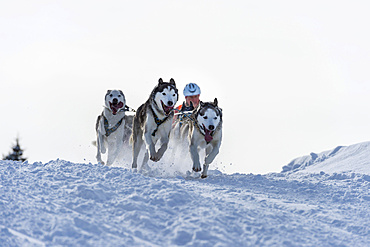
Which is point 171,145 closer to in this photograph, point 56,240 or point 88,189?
point 88,189

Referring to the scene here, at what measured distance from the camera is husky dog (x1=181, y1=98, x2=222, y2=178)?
8117mm

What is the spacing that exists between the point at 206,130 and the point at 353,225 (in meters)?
3.12

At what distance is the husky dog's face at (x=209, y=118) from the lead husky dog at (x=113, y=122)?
2011 mm

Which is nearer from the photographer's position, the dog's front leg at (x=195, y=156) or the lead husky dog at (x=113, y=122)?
the dog's front leg at (x=195, y=156)

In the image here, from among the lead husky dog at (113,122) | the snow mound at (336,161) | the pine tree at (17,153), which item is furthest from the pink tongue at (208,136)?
the pine tree at (17,153)

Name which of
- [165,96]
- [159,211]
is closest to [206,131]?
[165,96]

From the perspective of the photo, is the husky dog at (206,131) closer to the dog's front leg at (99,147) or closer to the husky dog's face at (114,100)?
the husky dog's face at (114,100)

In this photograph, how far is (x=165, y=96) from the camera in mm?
8273

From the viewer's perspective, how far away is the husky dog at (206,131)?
8.12m

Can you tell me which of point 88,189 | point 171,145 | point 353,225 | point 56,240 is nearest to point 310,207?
point 353,225

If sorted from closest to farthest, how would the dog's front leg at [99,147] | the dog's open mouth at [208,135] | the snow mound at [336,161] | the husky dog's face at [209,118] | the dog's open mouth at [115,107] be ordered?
the husky dog's face at [209,118], the dog's open mouth at [208,135], the dog's open mouth at [115,107], the dog's front leg at [99,147], the snow mound at [336,161]

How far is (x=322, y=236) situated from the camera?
16.6ft

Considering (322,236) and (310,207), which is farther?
(310,207)

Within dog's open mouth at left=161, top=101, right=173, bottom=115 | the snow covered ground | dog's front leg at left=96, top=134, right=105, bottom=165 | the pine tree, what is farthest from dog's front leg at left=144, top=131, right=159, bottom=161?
the pine tree
